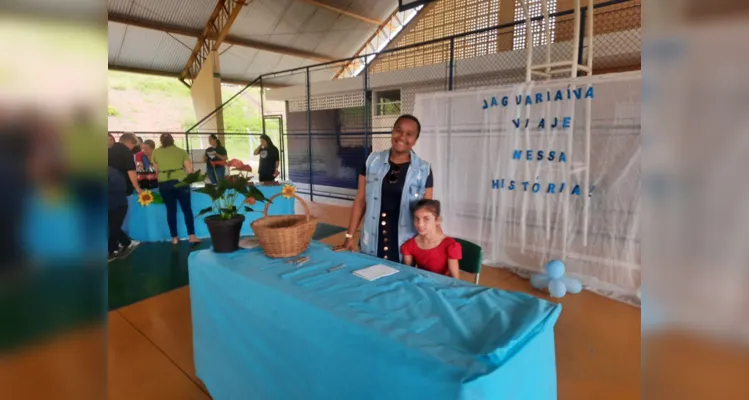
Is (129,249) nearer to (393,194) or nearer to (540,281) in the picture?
(393,194)

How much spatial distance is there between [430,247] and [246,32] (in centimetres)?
1148

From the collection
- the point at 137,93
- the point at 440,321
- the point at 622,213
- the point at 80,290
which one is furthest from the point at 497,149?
the point at 137,93

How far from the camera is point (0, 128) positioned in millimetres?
200

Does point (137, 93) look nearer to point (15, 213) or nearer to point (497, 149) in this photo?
point (497, 149)

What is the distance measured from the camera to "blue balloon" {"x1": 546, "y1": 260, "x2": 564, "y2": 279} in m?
3.13

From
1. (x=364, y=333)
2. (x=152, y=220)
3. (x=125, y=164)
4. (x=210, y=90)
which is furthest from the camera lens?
(x=210, y=90)

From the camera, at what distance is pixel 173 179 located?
14.1 ft

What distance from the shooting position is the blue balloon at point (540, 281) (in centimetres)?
326

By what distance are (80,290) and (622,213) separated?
344cm

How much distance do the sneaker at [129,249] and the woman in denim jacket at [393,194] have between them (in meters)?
3.44

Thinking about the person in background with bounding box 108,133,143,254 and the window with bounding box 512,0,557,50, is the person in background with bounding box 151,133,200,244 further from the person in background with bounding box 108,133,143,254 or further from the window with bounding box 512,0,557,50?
the window with bounding box 512,0,557,50

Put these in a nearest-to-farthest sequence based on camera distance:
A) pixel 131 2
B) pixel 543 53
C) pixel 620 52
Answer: pixel 620 52 < pixel 543 53 < pixel 131 2

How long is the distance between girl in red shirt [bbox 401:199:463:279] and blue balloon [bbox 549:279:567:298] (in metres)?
1.56

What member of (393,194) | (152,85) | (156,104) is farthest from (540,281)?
(152,85)
